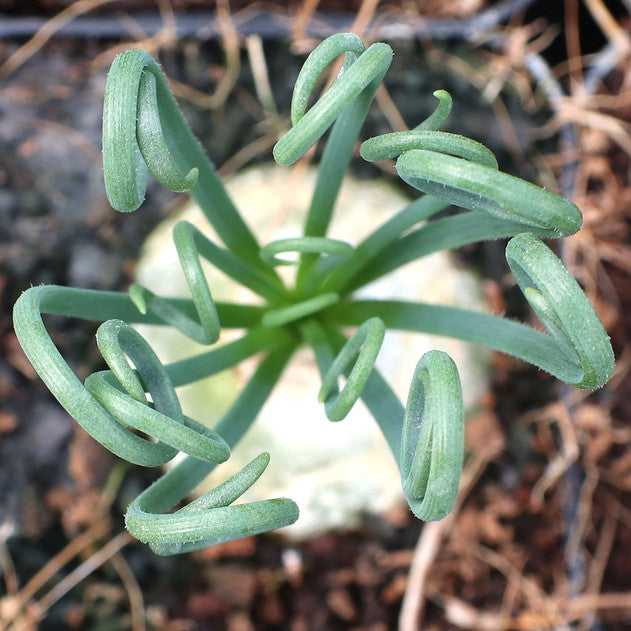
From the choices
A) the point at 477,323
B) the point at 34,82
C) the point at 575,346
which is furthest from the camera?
the point at 34,82

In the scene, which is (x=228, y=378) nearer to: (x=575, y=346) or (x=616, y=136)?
(x=575, y=346)

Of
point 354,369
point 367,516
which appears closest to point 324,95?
point 354,369

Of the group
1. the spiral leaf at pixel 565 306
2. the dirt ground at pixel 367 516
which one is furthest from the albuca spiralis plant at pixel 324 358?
the dirt ground at pixel 367 516

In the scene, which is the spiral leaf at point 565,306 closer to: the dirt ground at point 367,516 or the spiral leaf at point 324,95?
the spiral leaf at point 324,95

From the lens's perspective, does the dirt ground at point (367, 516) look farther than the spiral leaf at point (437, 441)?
Yes

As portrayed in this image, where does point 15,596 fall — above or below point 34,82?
below

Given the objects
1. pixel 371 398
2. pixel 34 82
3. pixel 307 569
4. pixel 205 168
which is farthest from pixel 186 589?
pixel 34 82
